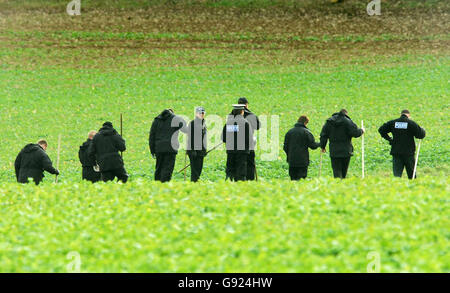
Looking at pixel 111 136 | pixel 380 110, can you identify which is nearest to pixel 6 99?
pixel 380 110

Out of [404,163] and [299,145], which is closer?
[299,145]

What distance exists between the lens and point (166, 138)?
18.5 metres

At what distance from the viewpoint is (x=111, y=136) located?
18.0m

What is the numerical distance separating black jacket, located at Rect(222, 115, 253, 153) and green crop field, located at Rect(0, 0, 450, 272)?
276 cm

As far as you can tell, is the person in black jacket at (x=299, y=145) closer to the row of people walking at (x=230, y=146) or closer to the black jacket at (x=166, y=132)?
the row of people walking at (x=230, y=146)

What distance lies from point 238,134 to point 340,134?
2457mm

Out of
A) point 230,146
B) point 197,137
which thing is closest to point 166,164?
point 197,137

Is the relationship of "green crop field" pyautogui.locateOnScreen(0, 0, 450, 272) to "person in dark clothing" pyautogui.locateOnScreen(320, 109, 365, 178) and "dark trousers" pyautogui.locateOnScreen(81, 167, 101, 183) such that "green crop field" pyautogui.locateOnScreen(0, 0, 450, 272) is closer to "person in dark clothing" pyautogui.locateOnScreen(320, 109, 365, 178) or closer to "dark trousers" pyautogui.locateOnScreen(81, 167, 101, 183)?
"person in dark clothing" pyautogui.locateOnScreen(320, 109, 365, 178)

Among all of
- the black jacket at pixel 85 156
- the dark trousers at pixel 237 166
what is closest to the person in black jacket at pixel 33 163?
the black jacket at pixel 85 156

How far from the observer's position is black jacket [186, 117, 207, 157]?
18406mm

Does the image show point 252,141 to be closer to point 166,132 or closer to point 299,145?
point 299,145

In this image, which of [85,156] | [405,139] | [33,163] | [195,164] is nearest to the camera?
[33,163]

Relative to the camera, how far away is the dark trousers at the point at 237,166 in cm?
1800

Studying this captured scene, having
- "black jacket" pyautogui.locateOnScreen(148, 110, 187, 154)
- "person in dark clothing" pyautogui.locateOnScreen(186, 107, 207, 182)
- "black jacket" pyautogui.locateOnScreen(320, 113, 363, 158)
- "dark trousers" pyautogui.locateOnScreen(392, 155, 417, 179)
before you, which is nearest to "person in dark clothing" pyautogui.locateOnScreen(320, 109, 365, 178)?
"black jacket" pyautogui.locateOnScreen(320, 113, 363, 158)
